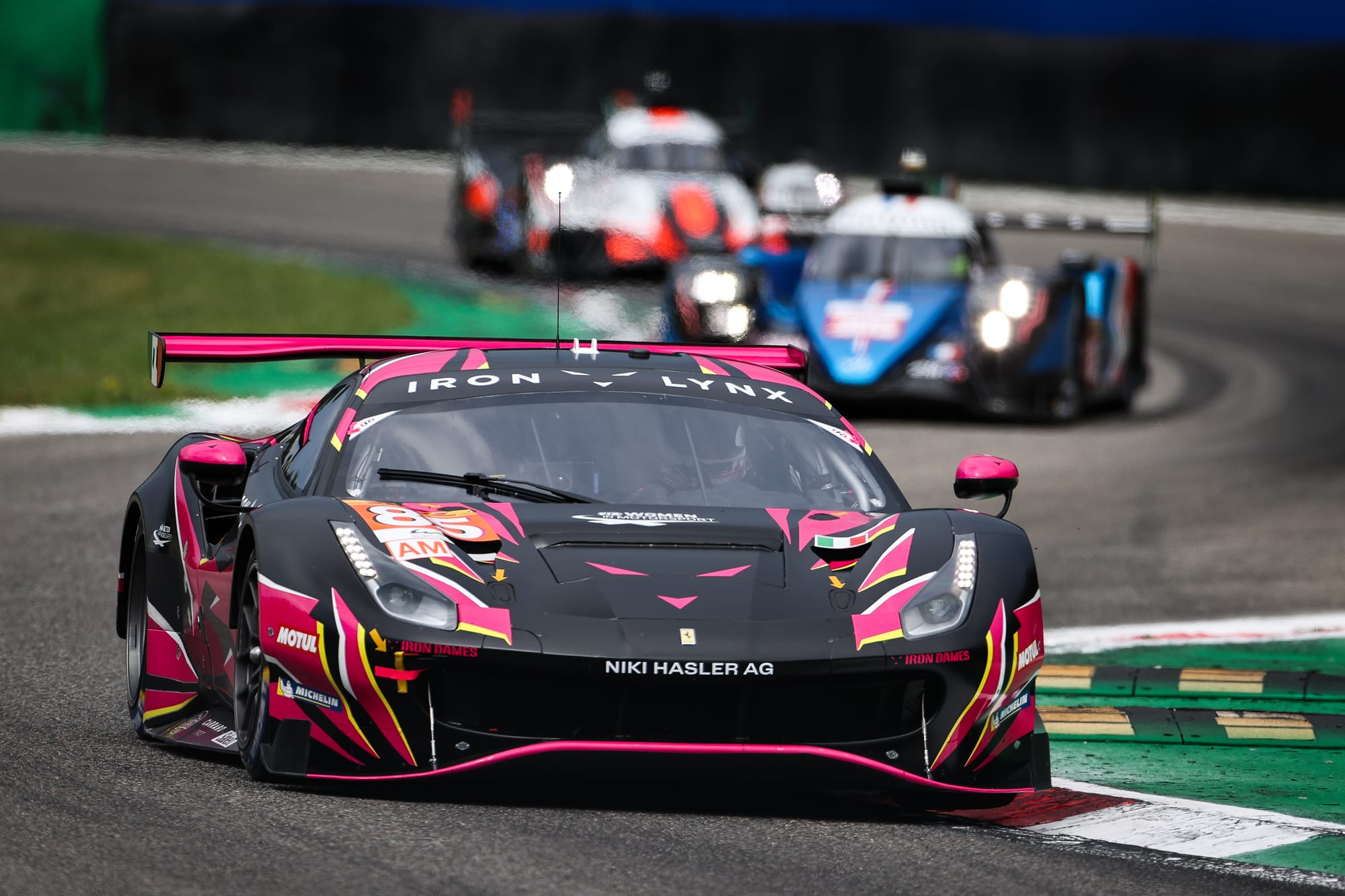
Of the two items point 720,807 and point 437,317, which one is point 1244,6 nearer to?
point 437,317

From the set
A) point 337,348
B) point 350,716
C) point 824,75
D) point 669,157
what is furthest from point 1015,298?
point 824,75

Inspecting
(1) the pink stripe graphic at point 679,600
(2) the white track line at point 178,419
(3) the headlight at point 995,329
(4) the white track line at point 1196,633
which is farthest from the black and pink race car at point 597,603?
(3) the headlight at point 995,329

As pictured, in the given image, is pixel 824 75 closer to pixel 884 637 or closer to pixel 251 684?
pixel 251 684

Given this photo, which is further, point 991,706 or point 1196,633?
point 1196,633

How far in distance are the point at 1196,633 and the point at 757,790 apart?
11.4 feet

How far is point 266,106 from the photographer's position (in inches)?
1122

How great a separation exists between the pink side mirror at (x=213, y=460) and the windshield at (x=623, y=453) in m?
0.32

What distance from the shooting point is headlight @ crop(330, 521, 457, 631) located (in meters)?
5.13

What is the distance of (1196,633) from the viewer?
8.55 meters

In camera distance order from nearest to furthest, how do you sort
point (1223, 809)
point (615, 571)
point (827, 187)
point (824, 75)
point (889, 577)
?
point (615, 571), point (889, 577), point (1223, 809), point (827, 187), point (824, 75)

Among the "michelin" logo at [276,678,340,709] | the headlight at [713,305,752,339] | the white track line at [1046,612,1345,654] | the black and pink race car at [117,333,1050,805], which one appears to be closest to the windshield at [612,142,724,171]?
the headlight at [713,305,752,339]

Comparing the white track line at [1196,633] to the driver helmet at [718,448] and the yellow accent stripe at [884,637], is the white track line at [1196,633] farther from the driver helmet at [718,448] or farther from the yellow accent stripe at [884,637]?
the yellow accent stripe at [884,637]

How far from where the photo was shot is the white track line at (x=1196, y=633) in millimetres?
8276

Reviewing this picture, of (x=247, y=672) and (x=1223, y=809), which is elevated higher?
(x=247, y=672)
